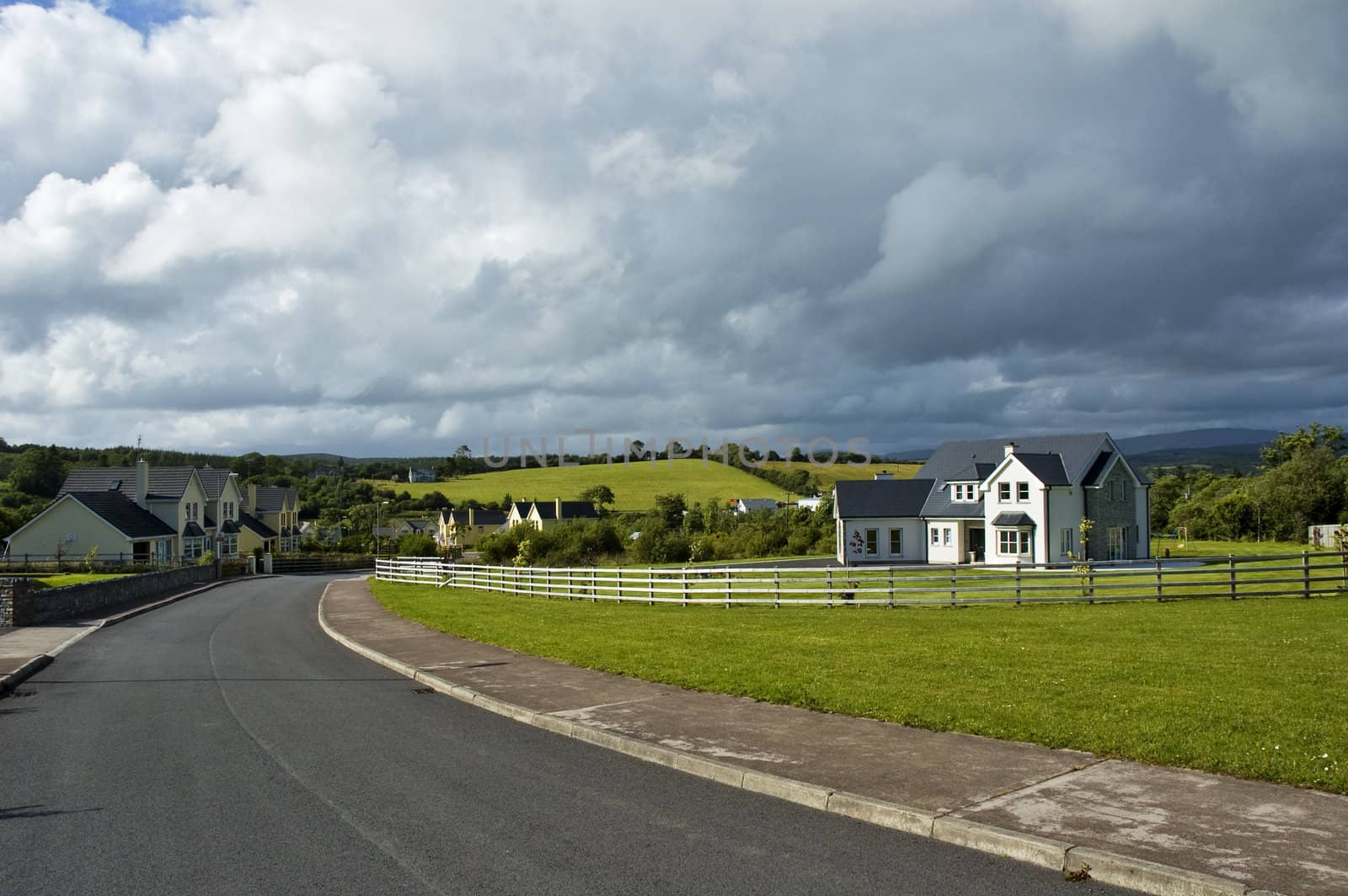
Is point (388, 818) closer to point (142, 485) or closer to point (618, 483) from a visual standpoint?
point (142, 485)

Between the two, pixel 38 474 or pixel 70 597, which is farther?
pixel 38 474

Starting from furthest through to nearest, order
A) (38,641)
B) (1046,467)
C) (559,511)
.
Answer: (559,511)
(1046,467)
(38,641)

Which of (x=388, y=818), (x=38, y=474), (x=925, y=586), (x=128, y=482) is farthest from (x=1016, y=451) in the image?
(x=38, y=474)

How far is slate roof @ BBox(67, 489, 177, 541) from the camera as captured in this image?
58.9 metres

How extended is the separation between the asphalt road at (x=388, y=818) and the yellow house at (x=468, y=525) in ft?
334

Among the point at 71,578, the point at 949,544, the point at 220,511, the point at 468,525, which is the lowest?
the point at 468,525

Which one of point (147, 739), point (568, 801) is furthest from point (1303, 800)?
point (147, 739)

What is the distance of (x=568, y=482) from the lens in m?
129

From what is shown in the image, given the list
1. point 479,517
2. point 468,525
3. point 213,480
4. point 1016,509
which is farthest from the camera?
point 479,517

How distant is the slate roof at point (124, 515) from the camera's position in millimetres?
58875

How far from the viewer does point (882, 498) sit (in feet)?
190

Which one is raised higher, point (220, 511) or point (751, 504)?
point (220, 511)

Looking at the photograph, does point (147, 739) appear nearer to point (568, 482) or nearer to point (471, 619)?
point (471, 619)

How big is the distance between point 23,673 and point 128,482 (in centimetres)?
5991
